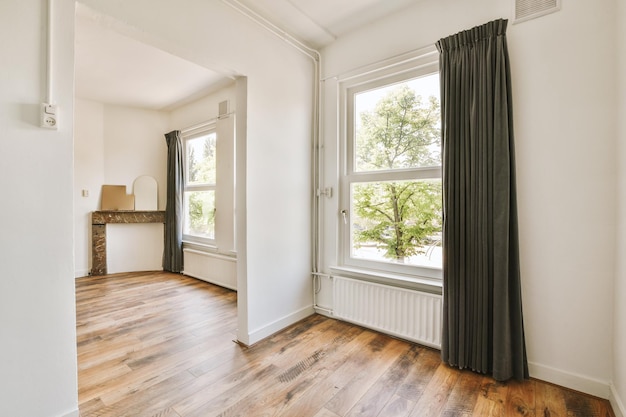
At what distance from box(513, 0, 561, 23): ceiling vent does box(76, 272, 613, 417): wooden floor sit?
2.46m

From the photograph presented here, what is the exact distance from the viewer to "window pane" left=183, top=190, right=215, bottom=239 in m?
4.65

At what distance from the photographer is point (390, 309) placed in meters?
2.51

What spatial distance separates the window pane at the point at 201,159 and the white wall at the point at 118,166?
80cm

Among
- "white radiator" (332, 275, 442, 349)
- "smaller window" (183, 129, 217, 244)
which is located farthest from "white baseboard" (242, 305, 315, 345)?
"smaller window" (183, 129, 217, 244)

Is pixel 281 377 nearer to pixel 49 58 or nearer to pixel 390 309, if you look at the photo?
pixel 390 309

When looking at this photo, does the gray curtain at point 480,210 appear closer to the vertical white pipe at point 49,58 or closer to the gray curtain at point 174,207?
the vertical white pipe at point 49,58

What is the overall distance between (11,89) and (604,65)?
127 inches

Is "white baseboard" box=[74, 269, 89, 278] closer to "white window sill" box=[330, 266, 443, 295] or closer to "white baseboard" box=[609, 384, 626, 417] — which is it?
"white window sill" box=[330, 266, 443, 295]

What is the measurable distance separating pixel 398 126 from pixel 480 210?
1054mm

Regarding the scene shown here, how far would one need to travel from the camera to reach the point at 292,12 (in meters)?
2.48

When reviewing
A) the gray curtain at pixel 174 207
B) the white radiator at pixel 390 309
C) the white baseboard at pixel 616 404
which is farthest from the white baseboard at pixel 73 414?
the gray curtain at pixel 174 207

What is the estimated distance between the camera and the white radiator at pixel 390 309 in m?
2.29

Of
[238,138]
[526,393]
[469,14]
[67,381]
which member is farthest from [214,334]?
[469,14]

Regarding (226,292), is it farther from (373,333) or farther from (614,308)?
(614,308)
